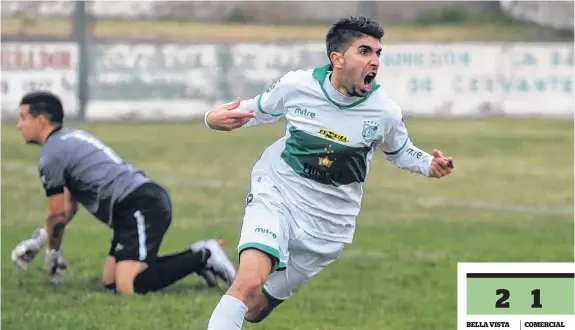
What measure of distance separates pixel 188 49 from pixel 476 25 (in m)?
11.6

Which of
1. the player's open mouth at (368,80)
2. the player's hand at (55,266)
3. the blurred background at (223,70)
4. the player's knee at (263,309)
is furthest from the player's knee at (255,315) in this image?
the blurred background at (223,70)

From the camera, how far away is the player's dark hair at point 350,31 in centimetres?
775

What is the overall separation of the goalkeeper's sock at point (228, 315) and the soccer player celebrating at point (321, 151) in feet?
1.13

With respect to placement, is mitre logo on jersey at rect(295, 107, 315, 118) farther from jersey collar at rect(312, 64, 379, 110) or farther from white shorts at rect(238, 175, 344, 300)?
white shorts at rect(238, 175, 344, 300)

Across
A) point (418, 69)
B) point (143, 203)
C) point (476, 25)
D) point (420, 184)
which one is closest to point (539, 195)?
point (420, 184)

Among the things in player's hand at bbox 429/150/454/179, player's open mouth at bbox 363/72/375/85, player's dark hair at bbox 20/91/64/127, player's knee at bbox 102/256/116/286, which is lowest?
player's knee at bbox 102/256/116/286

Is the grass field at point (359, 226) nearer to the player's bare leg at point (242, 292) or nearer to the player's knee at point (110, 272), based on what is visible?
the player's knee at point (110, 272)

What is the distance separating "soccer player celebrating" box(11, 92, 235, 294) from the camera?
10.6 m

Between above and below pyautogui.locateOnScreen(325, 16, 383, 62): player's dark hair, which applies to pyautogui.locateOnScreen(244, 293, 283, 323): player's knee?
below

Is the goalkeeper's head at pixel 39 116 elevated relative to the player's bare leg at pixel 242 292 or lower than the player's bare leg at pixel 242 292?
elevated

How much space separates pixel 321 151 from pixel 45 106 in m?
3.70

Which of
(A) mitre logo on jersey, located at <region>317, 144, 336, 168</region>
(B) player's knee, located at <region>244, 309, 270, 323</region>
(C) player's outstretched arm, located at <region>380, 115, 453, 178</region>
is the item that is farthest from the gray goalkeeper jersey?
(C) player's outstretched arm, located at <region>380, 115, 453, 178</region>

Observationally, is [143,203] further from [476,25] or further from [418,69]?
[476,25]

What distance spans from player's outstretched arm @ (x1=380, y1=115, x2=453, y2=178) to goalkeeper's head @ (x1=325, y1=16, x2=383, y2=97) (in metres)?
0.38
